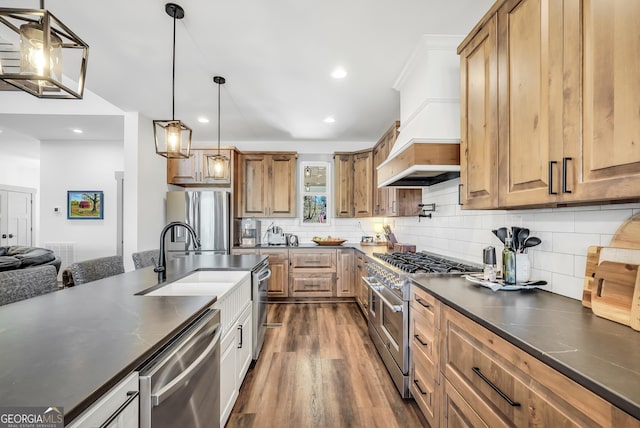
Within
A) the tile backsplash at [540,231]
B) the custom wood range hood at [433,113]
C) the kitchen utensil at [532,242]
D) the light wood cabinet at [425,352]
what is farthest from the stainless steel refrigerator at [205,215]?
the kitchen utensil at [532,242]

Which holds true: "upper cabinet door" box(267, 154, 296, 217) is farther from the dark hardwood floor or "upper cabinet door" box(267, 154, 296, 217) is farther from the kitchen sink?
the kitchen sink

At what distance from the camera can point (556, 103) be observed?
1.16 meters

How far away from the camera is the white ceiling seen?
1.89 m

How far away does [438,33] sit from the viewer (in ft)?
7.05

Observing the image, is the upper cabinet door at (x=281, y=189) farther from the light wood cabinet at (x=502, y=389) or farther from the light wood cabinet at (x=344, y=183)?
the light wood cabinet at (x=502, y=389)

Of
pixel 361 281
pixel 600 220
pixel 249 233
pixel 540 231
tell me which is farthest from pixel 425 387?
pixel 249 233

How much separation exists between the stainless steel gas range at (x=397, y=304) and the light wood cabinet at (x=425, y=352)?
6 cm

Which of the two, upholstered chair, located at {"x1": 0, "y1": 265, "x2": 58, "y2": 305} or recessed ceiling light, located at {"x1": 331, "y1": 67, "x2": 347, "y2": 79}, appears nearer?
upholstered chair, located at {"x1": 0, "y1": 265, "x2": 58, "y2": 305}

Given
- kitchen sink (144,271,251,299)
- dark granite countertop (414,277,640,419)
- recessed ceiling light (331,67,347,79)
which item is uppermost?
recessed ceiling light (331,67,347,79)

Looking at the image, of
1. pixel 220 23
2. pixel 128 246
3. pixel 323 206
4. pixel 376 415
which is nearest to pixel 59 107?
pixel 128 246

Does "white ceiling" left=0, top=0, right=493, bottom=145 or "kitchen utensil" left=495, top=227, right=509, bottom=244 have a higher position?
"white ceiling" left=0, top=0, right=493, bottom=145

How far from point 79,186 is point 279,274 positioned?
4.39 metres

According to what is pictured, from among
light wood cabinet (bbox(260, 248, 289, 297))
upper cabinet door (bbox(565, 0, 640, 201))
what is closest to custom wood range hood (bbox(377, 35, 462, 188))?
upper cabinet door (bbox(565, 0, 640, 201))

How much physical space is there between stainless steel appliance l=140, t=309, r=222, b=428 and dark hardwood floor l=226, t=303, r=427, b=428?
65cm
